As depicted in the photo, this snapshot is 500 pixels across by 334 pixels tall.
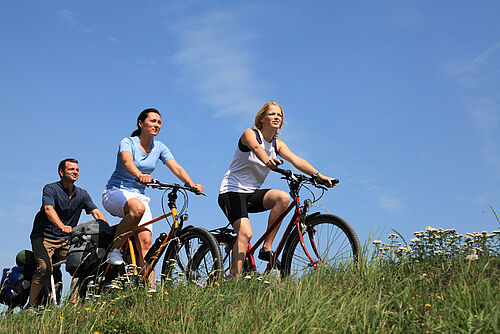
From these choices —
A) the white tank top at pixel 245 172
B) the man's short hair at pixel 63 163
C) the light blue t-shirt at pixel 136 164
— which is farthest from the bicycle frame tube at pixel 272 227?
the man's short hair at pixel 63 163

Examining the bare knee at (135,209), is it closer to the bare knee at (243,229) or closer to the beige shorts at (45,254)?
the bare knee at (243,229)

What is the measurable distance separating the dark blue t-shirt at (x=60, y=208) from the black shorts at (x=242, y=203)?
2.92 meters

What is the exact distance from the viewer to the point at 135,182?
744 centimetres

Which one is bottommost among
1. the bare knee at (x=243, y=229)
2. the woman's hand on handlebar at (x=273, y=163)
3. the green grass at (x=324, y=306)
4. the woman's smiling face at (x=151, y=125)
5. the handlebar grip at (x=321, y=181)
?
the green grass at (x=324, y=306)

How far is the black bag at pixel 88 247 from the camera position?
7.53 metres

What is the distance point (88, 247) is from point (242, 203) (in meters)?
2.28

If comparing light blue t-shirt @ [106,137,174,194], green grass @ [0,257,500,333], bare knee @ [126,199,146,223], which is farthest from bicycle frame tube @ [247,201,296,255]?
light blue t-shirt @ [106,137,174,194]

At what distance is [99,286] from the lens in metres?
7.70

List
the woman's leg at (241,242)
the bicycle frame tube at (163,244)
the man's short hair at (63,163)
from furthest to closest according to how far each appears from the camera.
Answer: the man's short hair at (63,163), the bicycle frame tube at (163,244), the woman's leg at (241,242)

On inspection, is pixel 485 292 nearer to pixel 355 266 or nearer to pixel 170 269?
pixel 355 266

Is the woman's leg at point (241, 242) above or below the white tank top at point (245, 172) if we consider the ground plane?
below

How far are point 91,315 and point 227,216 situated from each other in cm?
205

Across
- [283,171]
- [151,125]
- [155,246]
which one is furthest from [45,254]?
[283,171]

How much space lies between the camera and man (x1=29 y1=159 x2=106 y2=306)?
8.58 m
